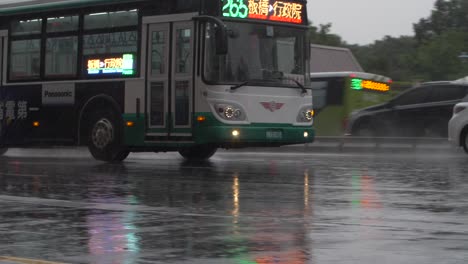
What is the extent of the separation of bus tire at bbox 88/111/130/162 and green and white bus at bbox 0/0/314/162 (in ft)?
0.09

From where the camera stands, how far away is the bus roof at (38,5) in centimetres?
2145

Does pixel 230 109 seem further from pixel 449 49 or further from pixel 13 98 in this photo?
pixel 449 49

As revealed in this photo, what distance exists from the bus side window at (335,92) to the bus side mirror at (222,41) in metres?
20.6

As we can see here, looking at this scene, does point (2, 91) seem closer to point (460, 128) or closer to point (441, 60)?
point (460, 128)

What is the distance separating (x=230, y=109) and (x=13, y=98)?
6416 mm

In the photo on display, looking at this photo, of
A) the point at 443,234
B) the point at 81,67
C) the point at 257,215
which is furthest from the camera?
the point at 81,67

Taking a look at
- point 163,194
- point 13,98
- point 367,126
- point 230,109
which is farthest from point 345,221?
point 367,126

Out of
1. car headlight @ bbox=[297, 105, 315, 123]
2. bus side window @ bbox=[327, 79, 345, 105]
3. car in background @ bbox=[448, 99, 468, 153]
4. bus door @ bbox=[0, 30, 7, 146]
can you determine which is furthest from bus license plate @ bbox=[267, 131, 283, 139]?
bus side window @ bbox=[327, 79, 345, 105]

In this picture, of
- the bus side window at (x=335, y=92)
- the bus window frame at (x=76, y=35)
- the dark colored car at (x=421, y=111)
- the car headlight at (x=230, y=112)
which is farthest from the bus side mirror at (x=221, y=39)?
the bus side window at (x=335, y=92)

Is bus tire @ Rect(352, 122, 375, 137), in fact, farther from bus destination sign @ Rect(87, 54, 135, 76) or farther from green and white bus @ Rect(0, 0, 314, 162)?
bus destination sign @ Rect(87, 54, 135, 76)

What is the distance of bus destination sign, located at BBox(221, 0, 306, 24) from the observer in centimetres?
1930

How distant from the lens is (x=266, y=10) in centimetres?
1984

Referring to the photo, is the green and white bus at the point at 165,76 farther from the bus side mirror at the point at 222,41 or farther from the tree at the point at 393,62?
the tree at the point at 393,62

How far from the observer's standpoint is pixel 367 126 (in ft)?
106
